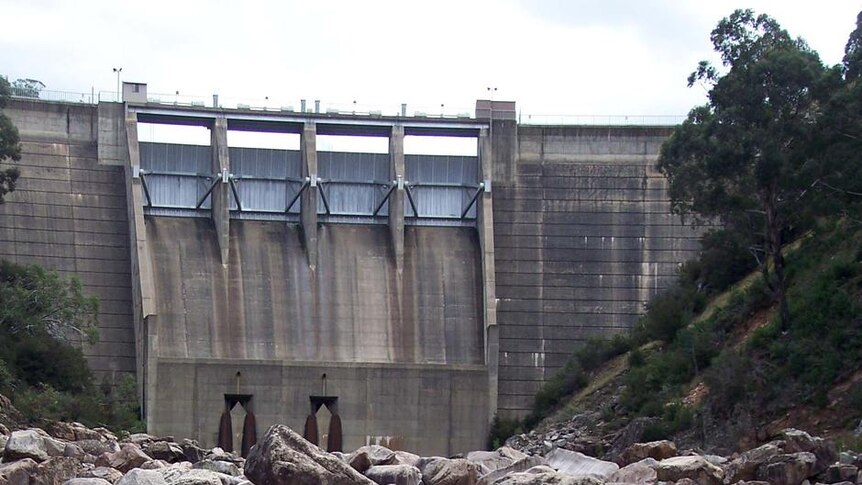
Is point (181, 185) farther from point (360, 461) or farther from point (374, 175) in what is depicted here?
point (360, 461)

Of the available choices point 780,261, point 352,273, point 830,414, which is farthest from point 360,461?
point 352,273

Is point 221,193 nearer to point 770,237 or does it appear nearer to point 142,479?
point 770,237

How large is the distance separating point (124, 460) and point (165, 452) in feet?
28.4

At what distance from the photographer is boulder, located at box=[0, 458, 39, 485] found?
116ft

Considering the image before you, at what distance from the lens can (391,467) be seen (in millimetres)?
39000

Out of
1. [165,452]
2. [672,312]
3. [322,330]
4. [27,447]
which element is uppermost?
[672,312]

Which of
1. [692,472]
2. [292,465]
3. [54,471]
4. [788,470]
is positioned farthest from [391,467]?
[788,470]

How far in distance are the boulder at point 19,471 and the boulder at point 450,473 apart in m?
7.84

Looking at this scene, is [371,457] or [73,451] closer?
[371,457]

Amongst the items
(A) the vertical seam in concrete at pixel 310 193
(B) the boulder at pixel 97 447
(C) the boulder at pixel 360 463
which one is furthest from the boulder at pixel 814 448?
(A) the vertical seam in concrete at pixel 310 193

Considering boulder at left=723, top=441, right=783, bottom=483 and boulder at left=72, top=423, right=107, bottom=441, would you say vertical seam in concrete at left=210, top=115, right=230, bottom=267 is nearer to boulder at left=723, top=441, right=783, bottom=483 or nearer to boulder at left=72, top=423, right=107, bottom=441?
boulder at left=72, top=423, right=107, bottom=441

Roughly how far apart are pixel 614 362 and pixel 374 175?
46.9 feet

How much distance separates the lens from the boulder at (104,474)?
37562mm

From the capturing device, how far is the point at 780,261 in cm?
5972
